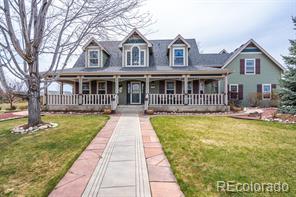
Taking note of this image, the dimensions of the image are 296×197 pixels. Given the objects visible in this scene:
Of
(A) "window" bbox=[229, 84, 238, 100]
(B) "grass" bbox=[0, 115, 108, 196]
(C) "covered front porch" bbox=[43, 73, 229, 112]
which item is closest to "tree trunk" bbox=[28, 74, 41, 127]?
(B) "grass" bbox=[0, 115, 108, 196]

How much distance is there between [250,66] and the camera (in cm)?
2428

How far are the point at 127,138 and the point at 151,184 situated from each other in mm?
3944

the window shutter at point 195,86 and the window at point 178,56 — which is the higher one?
the window at point 178,56

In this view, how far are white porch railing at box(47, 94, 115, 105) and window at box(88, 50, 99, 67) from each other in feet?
12.1

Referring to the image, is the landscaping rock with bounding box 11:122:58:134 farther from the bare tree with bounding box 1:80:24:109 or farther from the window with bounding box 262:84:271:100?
the window with bounding box 262:84:271:100

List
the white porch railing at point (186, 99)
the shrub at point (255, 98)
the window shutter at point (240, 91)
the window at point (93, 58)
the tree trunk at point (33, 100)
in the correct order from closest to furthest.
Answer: the tree trunk at point (33, 100)
the white porch railing at point (186, 99)
the window at point (93, 58)
the shrub at point (255, 98)
the window shutter at point (240, 91)

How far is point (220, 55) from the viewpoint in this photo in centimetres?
2738

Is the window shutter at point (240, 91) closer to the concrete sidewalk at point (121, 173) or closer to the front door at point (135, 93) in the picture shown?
the front door at point (135, 93)

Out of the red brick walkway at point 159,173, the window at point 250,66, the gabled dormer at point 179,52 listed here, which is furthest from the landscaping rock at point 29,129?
the window at point 250,66

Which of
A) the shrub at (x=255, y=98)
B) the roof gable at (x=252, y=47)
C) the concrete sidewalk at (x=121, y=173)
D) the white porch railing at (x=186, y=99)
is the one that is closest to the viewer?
the concrete sidewalk at (x=121, y=173)

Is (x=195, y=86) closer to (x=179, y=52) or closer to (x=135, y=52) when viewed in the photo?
(x=179, y=52)

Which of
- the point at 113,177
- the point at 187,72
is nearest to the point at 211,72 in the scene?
the point at 187,72

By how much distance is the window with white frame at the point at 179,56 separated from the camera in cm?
2023

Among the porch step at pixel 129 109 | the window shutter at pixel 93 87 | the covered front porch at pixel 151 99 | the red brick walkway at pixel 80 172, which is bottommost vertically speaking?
the red brick walkway at pixel 80 172
